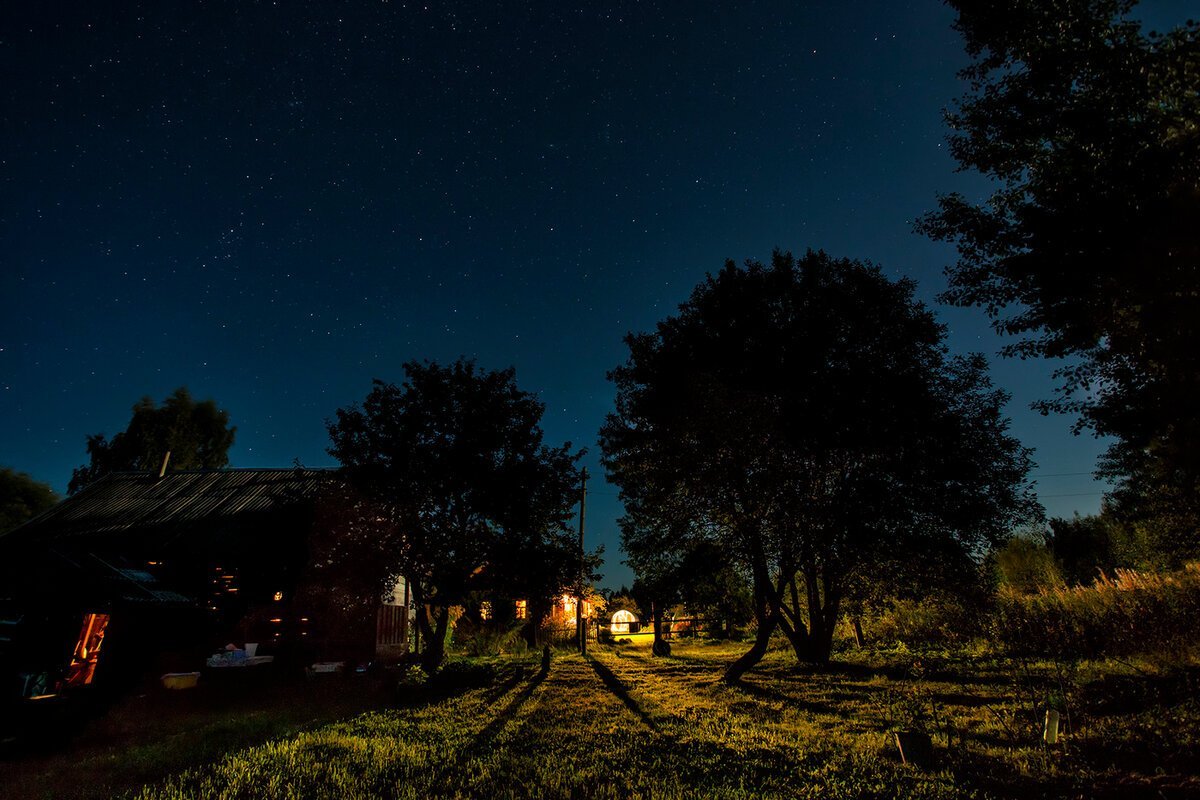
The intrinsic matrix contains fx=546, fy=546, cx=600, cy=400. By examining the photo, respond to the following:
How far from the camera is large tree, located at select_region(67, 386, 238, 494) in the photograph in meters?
42.5

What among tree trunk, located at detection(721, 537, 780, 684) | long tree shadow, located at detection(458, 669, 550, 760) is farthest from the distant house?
tree trunk, located at detection(721, 537, 780, 684)

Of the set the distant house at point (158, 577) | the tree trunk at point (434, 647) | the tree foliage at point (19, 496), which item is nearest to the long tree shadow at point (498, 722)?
the tree trunk at point (434, 647)

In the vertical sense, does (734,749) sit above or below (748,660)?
below

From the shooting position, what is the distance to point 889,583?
1695 centimetres

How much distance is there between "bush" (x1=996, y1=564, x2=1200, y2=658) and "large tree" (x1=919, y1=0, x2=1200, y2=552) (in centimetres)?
237

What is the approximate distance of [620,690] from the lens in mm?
14953

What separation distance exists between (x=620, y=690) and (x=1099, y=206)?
53.6 feet

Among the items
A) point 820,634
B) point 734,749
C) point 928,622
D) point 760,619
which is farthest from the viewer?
point 928,622

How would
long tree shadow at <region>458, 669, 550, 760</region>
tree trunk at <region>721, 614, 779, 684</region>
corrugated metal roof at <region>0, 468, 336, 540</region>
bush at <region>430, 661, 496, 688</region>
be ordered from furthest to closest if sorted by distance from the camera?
corrugated metal roof at <region>0, 468, 336, 540</region> → bush at <region>430, 661, 496, 688</region> → tree trunk at <region>721, 614, 779, 684</region> → long tree shadow at <region>458, 669, 550, 760</region>

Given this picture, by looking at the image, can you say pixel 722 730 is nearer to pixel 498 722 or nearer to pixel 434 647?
pixel 498 722

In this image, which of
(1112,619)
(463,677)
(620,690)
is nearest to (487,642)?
(463,677)

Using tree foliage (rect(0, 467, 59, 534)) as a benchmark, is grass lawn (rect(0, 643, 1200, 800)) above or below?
below

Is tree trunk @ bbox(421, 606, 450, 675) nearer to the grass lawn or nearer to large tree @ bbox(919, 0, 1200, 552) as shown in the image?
the grass lawn

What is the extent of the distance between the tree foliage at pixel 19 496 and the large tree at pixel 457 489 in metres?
41.5
